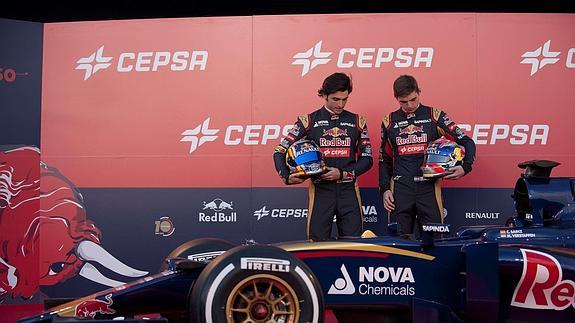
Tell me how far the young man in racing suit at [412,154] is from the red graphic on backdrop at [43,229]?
2546 millimetres

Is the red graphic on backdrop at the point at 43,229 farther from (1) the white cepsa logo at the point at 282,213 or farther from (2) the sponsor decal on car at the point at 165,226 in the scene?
(1) the white cepsa logo at the point at 282,213

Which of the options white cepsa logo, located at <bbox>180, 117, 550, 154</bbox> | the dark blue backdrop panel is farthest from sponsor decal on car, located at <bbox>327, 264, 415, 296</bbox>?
the dark blue backdrop panel

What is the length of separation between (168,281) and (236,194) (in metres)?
2.83

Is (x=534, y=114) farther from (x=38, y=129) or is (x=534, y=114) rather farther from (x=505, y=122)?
(x=38, y=129)

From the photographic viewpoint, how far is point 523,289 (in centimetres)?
394

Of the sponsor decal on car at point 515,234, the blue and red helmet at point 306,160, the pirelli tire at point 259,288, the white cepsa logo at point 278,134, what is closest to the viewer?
the pirelli tire at point 259,288

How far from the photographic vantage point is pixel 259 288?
3.64 m

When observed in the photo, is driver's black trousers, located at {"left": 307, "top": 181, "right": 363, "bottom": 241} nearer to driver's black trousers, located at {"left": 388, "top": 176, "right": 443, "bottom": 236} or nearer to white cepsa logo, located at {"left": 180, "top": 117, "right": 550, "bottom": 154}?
driver's black trousers, located at {"left": 388, "top": 176, "right": 443, "bottom": 236}

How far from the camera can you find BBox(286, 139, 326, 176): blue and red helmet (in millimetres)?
5758

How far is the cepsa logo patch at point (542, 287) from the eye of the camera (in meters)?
3.92

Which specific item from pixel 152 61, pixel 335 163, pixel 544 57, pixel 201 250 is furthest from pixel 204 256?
pixel 544 57

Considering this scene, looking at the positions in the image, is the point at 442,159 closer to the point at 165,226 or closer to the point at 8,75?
the point at 165,226

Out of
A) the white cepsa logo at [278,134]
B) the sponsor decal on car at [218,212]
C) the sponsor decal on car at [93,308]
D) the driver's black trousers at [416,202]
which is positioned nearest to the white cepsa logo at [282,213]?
the sponsor decal on car at [218,212]

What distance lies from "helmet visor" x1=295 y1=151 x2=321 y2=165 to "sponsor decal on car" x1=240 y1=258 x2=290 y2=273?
7.35 ft
